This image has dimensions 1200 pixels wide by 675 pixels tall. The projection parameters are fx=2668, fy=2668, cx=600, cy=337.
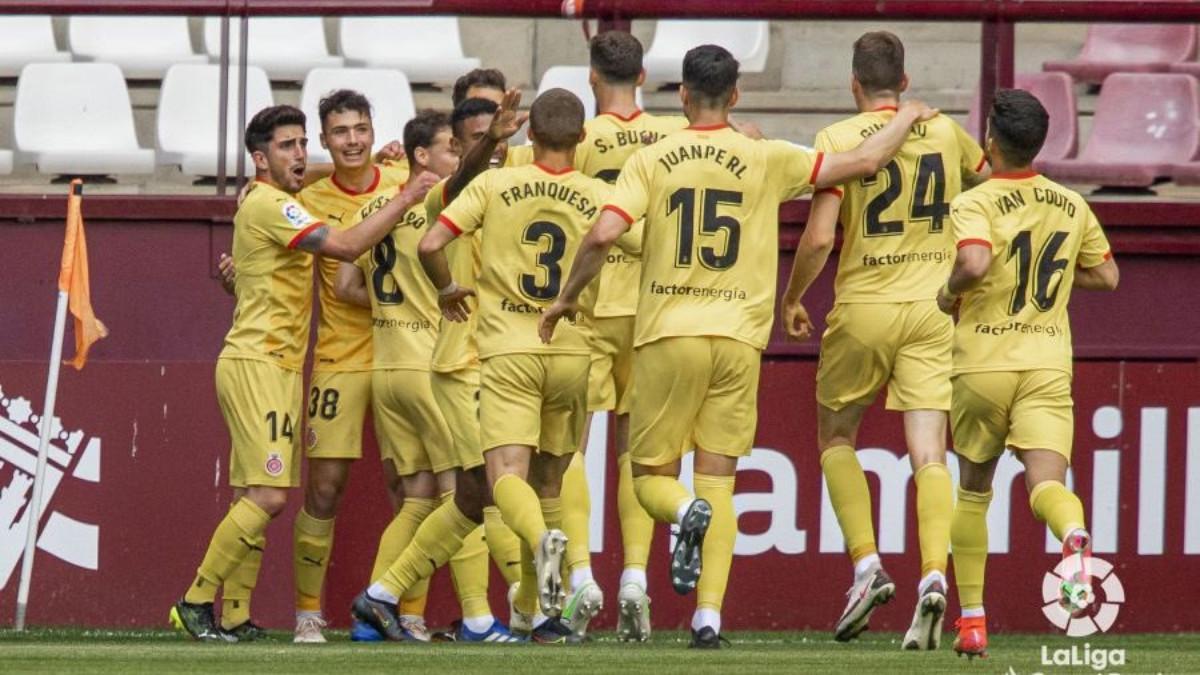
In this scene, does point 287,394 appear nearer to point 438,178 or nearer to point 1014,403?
point 438,178

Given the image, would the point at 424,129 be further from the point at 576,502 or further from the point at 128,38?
the point at 128,38

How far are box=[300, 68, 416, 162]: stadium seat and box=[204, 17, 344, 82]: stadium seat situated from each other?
0.94ft

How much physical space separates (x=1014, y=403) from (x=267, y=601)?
364 cm

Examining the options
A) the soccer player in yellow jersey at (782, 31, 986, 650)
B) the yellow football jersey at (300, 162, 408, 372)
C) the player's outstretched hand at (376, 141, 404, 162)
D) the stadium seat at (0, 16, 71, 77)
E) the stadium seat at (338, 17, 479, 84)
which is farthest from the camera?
the stadium seat at (0, 16, 71, 77)

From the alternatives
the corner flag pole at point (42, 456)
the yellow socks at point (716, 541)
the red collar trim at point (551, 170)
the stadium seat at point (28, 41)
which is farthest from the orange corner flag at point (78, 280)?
the stadium seat at point (28, 41)

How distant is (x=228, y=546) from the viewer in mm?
10625

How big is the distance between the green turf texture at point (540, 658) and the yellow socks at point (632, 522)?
347 millimetres

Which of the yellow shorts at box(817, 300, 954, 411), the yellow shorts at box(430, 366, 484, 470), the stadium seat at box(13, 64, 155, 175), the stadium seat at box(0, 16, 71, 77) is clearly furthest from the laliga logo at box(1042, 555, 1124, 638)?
the stadium seat at box(0, 16, 71, 77)

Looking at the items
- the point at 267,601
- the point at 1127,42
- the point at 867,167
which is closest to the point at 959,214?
the point at 867,167

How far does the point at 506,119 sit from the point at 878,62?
4.76 ft

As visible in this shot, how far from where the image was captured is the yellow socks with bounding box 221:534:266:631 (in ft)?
35.5

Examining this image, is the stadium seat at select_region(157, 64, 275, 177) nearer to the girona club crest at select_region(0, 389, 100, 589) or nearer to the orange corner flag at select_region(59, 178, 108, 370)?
the orange corner flag at select_region(59, 178, 108, 370)

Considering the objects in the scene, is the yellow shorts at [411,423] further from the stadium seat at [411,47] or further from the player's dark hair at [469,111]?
the stadium seat at [411,47]

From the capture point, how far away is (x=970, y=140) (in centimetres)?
1027
